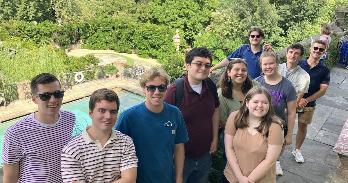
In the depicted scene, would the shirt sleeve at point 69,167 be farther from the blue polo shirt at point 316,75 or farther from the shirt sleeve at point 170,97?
the blue polo shirt at point 316,75

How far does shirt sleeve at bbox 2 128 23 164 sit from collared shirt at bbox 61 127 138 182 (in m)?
0.46

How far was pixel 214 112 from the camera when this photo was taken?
3648 mm

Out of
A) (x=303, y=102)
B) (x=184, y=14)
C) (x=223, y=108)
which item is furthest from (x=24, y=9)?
(x=223, y=108)

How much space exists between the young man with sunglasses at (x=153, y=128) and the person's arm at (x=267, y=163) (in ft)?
2.46

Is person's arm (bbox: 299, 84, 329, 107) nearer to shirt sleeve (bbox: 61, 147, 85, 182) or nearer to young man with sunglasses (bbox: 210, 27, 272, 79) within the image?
young man with sunglasses (bbox: 210, 27, 272, 79)

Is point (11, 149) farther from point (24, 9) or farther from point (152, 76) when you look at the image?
point (24, 9)

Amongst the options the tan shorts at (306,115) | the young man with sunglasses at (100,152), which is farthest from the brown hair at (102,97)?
the tan shorts at (306,115)

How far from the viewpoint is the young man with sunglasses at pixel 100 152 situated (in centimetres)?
245

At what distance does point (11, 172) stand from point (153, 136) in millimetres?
1091

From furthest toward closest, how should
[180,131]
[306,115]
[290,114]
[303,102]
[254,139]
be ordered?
[306,115]
[303,102]
[290,114]
[254,139]
[180,131]

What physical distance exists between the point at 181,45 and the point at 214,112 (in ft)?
79.7

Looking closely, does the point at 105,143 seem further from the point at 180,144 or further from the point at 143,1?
the point at 143,1

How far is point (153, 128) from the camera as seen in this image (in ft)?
9.53

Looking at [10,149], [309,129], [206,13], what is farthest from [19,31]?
[10,149]
